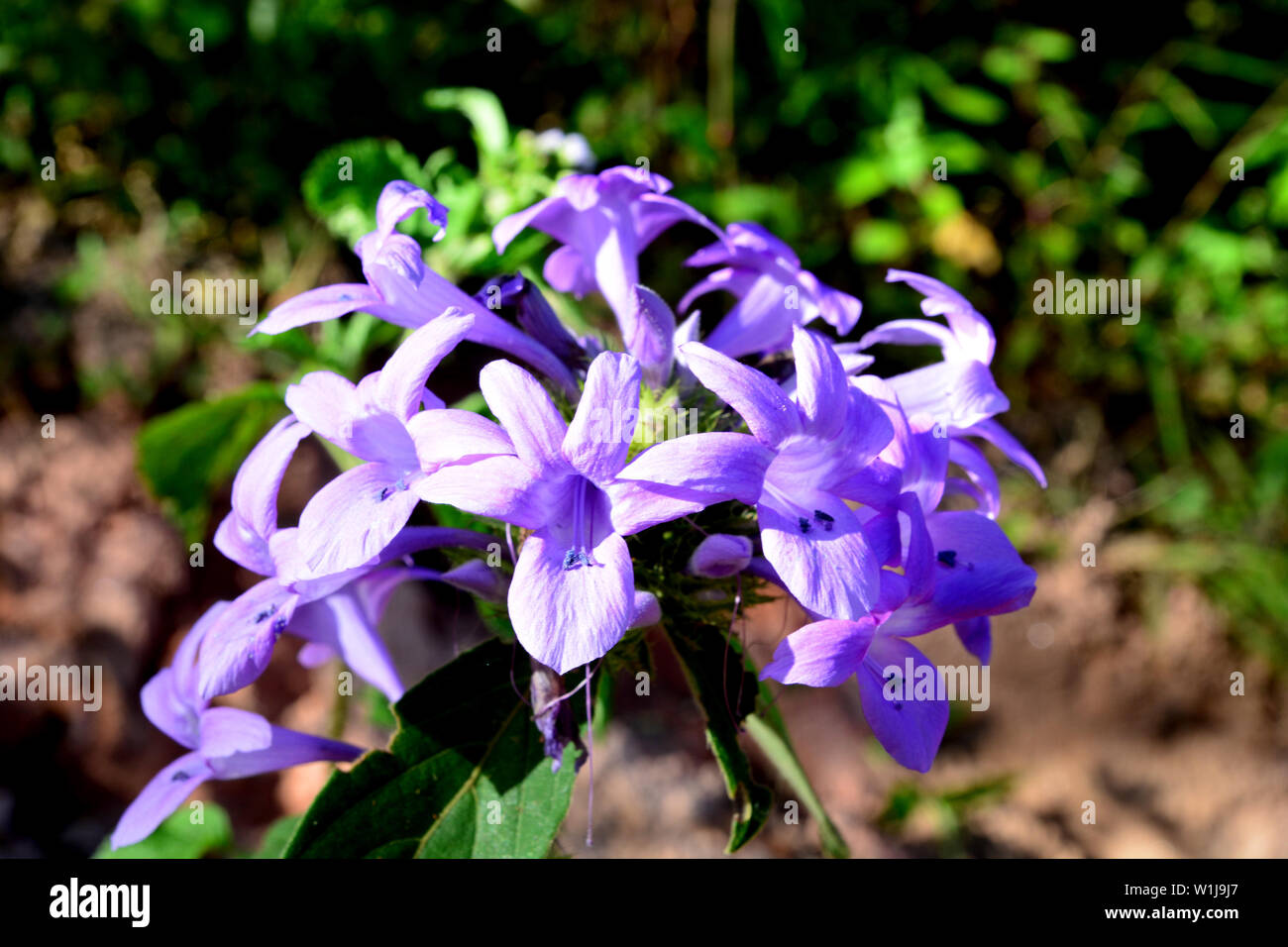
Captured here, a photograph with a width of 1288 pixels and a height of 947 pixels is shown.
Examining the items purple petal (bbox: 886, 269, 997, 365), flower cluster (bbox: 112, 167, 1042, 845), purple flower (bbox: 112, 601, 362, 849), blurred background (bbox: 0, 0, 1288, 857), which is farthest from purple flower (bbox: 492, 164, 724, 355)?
blurred background (bbox: 0, 0, 1288, 857)

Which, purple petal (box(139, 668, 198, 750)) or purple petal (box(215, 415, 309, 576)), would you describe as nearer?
purple petal (box(215, 415, 309, 576))

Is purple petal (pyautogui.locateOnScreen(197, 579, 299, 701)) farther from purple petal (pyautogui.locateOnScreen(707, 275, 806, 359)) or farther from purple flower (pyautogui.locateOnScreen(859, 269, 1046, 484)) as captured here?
purple flower (pyautogui.locateOnScreen(859, 269, 1046, 484))

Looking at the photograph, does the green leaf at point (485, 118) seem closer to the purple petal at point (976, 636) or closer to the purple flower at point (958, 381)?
the purple flower at point (958, 381)

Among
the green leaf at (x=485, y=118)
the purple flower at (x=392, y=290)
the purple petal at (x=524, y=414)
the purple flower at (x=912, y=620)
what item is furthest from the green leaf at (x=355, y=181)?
the purple flower at (x=912, y=620)

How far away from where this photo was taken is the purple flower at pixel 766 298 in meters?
1.29

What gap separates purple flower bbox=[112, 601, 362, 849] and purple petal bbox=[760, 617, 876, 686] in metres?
0.69

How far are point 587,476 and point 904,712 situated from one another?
421 mm

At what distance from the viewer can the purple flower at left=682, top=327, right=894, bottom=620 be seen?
2.84 ft

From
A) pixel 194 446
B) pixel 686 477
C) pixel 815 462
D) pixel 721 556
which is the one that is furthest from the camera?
pixel 194 446

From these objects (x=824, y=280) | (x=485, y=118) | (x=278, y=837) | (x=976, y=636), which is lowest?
(x=278, y=837)

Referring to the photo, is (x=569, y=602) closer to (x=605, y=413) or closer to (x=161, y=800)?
(x=605, y=413)

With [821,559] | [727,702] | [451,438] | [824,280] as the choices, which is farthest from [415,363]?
[824,280]

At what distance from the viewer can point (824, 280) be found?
129 inches
